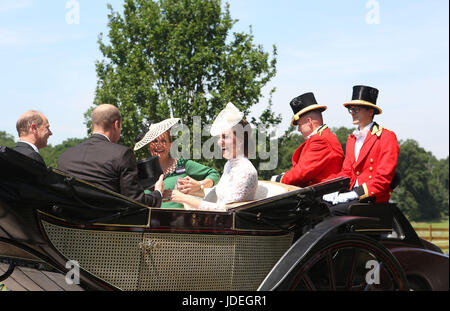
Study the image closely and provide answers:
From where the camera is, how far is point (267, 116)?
16172 mm

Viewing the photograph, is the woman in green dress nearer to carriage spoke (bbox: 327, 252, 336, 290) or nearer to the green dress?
the green dress

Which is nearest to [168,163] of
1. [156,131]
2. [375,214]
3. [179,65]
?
[156,131]

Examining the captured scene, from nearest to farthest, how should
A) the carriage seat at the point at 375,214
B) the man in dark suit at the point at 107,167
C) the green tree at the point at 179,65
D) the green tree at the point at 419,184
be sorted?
the man in dark suit at the point at 107,167, the carriage seat at the point at 375,214, the green tree at the point at 179,65, the green tree at the point at 419,184

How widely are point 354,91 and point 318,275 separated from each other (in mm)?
1904

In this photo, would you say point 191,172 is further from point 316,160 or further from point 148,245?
point 148,245

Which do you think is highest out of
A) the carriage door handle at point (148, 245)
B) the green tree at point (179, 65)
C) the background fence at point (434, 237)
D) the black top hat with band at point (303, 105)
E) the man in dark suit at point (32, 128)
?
the green tree at point (179, 65)

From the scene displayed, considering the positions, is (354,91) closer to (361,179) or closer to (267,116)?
(361,179)

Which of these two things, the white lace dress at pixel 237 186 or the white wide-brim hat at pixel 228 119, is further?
the white wide-brim hat at pixel 228 119

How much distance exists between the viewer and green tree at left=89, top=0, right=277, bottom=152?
1548 centimetres

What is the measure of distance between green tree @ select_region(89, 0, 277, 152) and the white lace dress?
11.0 meters

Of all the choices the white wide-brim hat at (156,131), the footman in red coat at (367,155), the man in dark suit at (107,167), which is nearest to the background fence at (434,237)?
the footman in red coat at (367,155)

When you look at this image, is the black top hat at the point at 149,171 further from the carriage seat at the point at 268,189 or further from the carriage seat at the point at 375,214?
the carriage seat at the point at 375,214

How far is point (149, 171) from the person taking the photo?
342 cm

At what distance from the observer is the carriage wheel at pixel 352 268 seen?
11.4 feet
